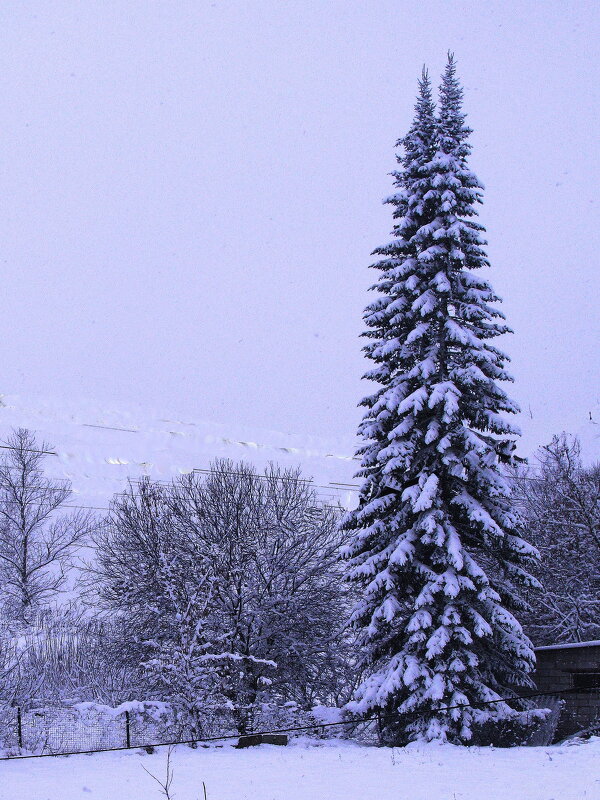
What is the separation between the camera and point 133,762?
55.2ft

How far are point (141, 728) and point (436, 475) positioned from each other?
39.7 ft

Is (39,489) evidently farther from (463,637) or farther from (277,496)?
(463,637)

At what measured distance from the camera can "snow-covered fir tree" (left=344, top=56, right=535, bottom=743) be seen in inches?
684

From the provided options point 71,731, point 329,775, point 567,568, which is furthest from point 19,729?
point 567,568

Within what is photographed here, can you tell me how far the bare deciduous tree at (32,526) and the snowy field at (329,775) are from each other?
1772cm

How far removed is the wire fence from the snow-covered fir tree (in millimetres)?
744

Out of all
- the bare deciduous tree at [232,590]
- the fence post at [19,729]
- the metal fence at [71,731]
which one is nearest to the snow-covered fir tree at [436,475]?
the bare deciduous tree at [232,590]

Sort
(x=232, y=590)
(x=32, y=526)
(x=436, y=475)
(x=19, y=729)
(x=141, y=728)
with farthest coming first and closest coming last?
(x=32, y=526), (x=232, y=590), (x=141, y=728), (x=19, y=729), (x=436, y=475)

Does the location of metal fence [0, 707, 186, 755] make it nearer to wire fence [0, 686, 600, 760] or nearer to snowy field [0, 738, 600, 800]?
wire fence [0, 686, 600, 760]

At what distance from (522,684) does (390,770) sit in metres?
5.50

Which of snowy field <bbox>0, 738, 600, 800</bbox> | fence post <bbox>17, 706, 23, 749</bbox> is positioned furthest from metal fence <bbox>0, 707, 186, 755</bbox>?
snowy field <bbox>0, 738, 600, 800</bbox>

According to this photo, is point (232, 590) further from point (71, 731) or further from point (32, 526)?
point (32, 526)

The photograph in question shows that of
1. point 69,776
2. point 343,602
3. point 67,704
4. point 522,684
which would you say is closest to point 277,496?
point 343,602

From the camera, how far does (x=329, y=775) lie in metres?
13.9
